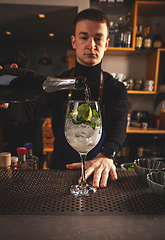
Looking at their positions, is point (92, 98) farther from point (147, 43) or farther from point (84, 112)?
point (147, 43)

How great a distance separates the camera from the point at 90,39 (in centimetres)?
120

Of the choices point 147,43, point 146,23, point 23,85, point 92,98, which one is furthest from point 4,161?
point 146,23

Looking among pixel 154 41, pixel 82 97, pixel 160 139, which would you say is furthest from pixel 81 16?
pixel 160 139

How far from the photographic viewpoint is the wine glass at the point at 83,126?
21.2 inches

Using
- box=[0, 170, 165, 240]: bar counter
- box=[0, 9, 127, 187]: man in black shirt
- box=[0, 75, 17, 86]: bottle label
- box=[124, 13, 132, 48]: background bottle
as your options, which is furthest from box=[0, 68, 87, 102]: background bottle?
box=[124, 13, 132, 48]: background bottle

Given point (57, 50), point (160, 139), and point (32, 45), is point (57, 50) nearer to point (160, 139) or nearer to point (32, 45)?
point (32, 45)

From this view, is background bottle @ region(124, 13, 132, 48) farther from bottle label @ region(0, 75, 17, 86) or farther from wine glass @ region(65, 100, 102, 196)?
wine glass @ region(65, 100, 102, 196)

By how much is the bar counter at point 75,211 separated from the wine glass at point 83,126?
0.04 m

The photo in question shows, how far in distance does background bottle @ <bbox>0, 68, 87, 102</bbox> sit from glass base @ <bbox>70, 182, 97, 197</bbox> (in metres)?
0.36

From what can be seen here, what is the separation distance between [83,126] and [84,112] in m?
0.04

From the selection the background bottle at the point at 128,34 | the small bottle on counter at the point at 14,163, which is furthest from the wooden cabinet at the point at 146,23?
the small bottle on counter at the point at 14,163

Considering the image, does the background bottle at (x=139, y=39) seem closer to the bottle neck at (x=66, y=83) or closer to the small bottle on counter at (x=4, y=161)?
the bottle neck at (x=66, y=83)

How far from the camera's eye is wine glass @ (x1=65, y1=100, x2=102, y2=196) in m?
0.54

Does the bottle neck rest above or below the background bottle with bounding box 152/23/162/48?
below
